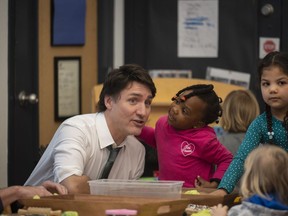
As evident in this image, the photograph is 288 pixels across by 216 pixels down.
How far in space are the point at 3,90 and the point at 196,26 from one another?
1732 mm

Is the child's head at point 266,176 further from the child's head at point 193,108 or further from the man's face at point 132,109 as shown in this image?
the child's head at point 193,108

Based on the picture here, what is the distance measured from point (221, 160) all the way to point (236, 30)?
301 cm

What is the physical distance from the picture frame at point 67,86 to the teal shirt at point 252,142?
299 cm

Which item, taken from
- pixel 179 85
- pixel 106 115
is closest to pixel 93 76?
pixel 179 85

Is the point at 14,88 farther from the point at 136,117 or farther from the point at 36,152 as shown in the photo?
the point at 136,117

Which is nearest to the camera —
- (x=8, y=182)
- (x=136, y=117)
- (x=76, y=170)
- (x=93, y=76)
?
(x=76, y=170)

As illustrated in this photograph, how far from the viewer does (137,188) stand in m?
3.20

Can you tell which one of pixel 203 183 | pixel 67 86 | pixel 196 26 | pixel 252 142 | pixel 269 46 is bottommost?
pixel 203 183

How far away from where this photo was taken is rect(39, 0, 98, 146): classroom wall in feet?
20.5

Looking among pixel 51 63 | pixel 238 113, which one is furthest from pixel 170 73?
pixel 238 113

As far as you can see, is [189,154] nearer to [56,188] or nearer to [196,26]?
[56,188]

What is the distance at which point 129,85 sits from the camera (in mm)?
3852

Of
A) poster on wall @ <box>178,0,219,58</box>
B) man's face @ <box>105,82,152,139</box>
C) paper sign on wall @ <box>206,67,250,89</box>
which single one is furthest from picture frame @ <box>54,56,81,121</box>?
man's face @ <box>105,82,152,139</box>

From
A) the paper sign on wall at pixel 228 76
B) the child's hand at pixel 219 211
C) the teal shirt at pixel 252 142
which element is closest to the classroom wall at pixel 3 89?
the paper sign on wall at pixel 228 76
